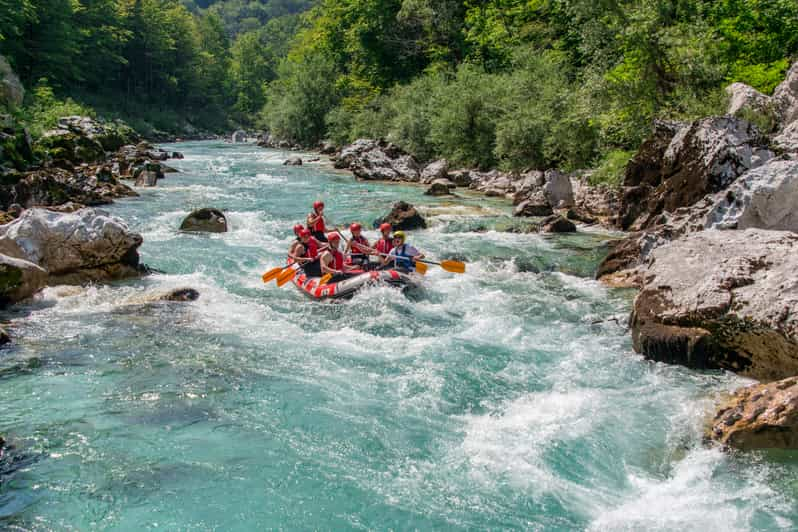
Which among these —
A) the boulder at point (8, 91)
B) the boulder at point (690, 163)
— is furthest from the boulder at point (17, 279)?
the boulder at point (8, 91)

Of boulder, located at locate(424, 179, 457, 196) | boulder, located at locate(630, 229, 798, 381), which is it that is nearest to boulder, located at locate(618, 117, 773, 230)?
boulder, located at locate(630, 229, 798, 381)

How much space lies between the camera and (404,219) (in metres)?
15.7

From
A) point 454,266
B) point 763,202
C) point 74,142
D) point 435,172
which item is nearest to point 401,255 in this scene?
point 454,266

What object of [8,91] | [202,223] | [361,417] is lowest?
[361,417]

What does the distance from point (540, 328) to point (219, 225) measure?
29.8 feet

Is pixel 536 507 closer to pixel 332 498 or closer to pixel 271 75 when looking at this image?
pixel 332 498

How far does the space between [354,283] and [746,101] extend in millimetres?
9374

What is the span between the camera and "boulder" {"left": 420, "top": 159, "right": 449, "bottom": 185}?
997 inches

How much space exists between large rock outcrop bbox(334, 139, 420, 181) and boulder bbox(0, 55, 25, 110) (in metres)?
12.9

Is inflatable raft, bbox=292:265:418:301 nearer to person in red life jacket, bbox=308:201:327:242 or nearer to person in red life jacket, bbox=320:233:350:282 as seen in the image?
person in red life jacket, bbox=320:233:350:282

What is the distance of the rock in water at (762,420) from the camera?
17.6ft

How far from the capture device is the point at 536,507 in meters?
4.95

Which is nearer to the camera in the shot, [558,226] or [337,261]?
[337,261]

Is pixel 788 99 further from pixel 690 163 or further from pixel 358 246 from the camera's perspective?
pixel 358 246
